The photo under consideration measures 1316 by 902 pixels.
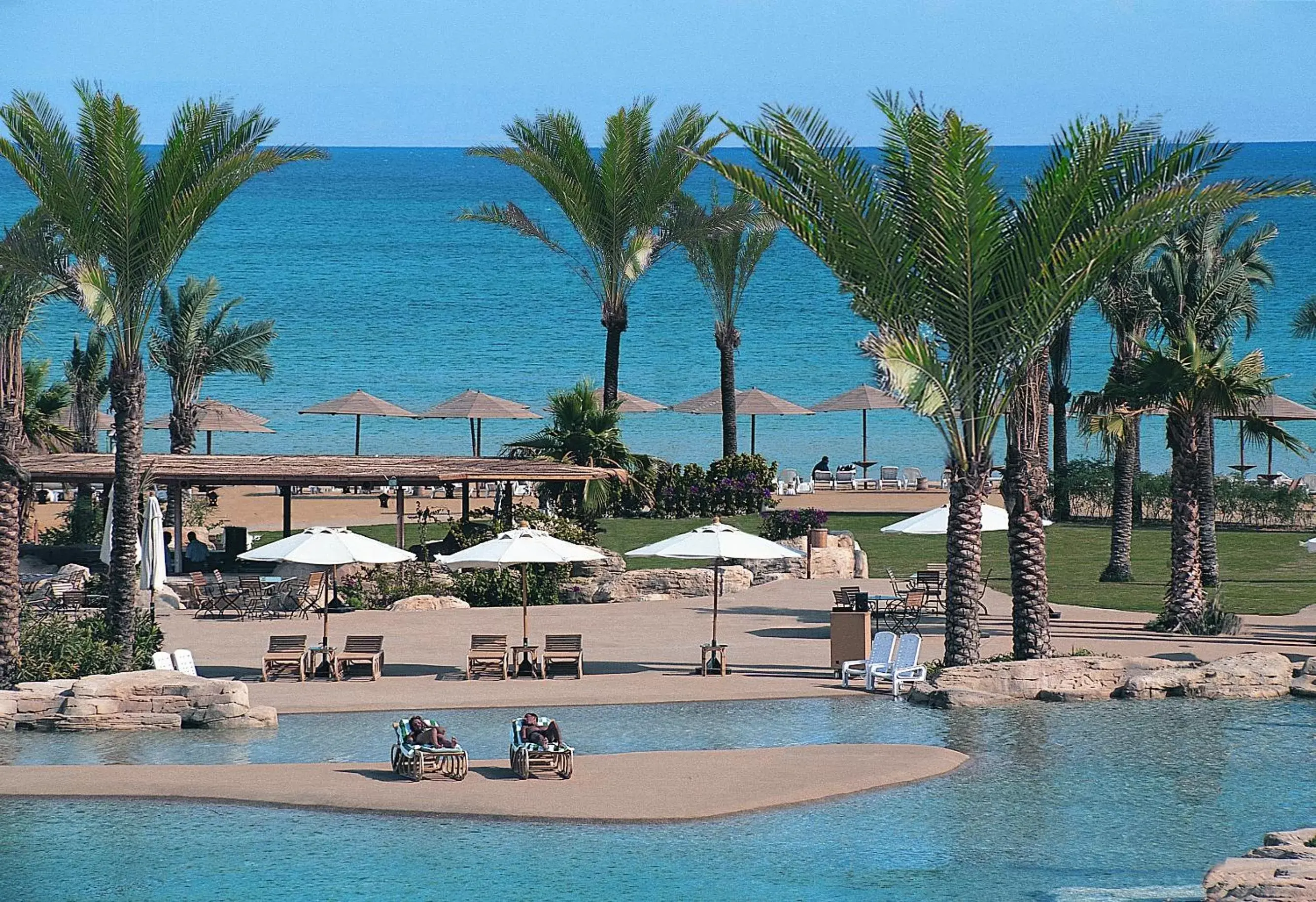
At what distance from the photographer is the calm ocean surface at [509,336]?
8288 cm

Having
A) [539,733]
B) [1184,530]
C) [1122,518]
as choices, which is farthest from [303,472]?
[539,733]

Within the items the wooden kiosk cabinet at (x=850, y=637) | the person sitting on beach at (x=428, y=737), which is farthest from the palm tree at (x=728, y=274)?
the person sitting on beach at (x=428, y=737)

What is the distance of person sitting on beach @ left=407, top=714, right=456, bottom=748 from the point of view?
1446 cm

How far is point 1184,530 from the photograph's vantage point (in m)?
23.3

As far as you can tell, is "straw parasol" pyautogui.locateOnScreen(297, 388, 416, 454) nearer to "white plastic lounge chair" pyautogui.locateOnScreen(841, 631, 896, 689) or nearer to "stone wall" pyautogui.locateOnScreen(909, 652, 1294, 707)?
"white plastic lounge chair" pyautogui.locateOnScreen(841, 631, 896, 689)

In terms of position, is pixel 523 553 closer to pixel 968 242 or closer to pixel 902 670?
pixel 902 670

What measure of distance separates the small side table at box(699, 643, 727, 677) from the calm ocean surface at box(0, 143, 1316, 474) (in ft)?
164

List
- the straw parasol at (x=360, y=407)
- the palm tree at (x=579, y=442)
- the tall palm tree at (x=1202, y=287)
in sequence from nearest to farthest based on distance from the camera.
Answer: the tall palm tree at (x=1202, y=287) < the palm tree at (x=579, y=442) < the straw parasol at (x=360, y=407)

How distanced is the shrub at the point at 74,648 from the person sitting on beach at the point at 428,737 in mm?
6071

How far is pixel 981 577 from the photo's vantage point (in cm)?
3045

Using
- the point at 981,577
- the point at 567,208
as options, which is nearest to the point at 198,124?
the point at 567,208

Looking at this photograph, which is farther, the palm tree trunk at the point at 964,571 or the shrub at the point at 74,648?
the palm tree trunk at the point at 964,571

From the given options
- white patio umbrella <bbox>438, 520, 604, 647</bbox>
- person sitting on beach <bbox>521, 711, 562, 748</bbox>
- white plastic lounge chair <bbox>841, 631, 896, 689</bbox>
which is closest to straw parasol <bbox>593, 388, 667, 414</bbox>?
white patio umbrella <bbox>438, 520, 604, 647</bbox>

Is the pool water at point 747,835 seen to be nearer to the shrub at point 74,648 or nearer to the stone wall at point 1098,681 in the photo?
the stone wall at point 1098,681
